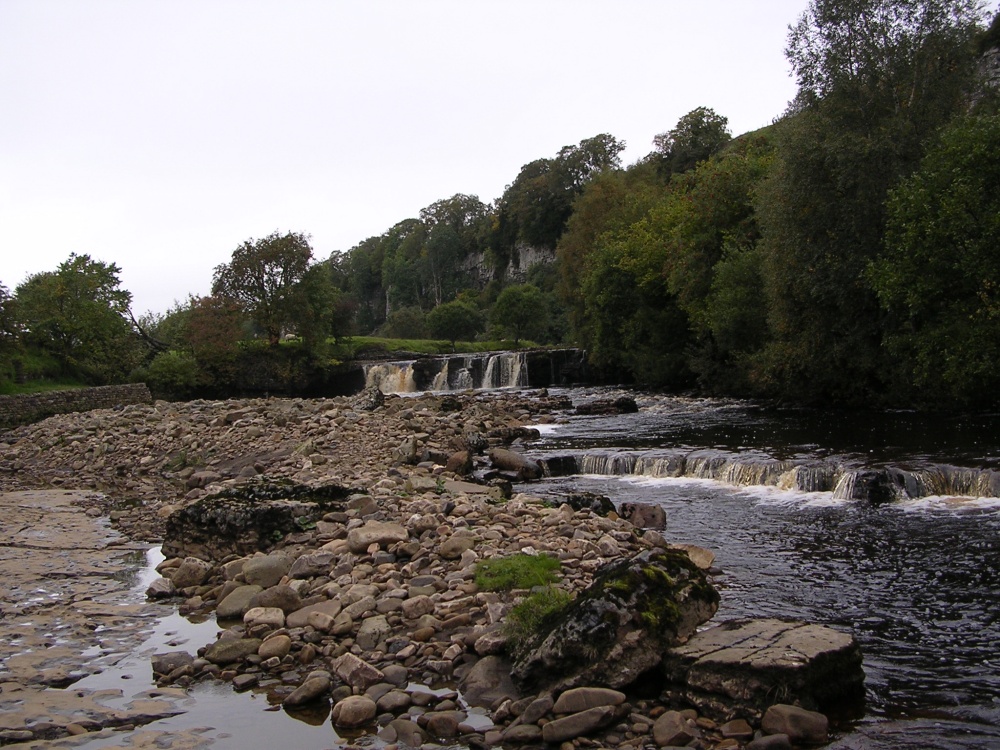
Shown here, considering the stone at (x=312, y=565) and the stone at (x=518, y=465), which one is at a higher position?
the stone at (x=312, y=565)

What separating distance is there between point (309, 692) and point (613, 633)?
252 centimetres

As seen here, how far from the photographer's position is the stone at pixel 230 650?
720 cm

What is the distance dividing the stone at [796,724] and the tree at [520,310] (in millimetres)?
70332

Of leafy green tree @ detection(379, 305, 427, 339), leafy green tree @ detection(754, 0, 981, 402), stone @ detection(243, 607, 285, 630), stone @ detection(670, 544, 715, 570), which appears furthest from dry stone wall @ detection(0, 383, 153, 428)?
leafy green tree @ detection(379, 305, 427, 339)

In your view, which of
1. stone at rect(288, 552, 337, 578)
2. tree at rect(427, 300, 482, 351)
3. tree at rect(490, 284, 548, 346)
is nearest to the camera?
stone at rect(288, 552, 337, 578)

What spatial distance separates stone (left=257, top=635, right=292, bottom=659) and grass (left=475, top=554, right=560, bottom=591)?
1.99 metres

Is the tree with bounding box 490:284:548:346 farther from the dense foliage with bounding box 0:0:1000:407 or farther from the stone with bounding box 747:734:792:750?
the stone with bounding box 747:734:792:750

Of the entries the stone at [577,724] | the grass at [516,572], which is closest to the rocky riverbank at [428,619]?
the stone at [577,724]

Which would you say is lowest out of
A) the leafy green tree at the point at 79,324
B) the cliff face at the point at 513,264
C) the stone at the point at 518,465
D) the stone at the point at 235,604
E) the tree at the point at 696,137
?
the stone at the point at 518,465

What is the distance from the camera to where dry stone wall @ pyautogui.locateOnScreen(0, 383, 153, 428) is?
35.2 metres

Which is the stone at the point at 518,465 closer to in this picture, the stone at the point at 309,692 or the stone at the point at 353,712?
the stone at the point at 309,692

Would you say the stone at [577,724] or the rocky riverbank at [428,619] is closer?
the stone at [577,724]

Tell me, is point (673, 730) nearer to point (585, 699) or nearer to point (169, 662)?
point (585, 699)

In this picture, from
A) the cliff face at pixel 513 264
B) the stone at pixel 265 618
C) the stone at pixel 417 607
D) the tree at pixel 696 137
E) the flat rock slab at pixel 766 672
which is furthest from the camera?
the cliff face at pixel 513 264
